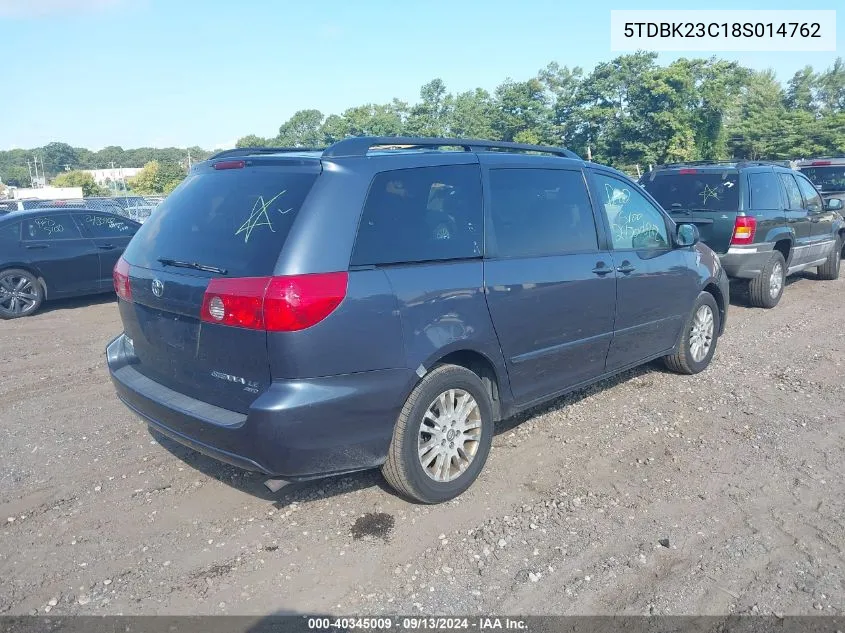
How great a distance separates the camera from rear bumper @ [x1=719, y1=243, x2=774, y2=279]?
8.39 meters

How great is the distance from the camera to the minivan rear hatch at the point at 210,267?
3.18 m

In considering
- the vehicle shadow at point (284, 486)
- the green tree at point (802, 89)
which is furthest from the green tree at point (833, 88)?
the vehicle shadow at point (284, 486)

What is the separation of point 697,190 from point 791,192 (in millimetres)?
1776

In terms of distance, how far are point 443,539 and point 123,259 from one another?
8.08 ft

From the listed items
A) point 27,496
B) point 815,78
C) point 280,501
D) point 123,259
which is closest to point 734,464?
point 280,501

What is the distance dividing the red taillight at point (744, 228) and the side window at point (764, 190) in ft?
0.83

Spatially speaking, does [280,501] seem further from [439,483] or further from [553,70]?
[553,70]

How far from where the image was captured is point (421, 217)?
364 centimetres

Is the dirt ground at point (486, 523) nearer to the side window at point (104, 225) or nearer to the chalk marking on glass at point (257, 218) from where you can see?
the chalk marking on glass at point (257, 218)

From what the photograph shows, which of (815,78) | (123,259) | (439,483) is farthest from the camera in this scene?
(815,78)

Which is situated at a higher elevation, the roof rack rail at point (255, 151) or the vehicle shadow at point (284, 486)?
the roof rack rail at point (255, 151)

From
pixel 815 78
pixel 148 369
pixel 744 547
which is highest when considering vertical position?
pixel 815 78

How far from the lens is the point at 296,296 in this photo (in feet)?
10.0

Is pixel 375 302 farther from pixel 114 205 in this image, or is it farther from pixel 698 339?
pixel 114 205
